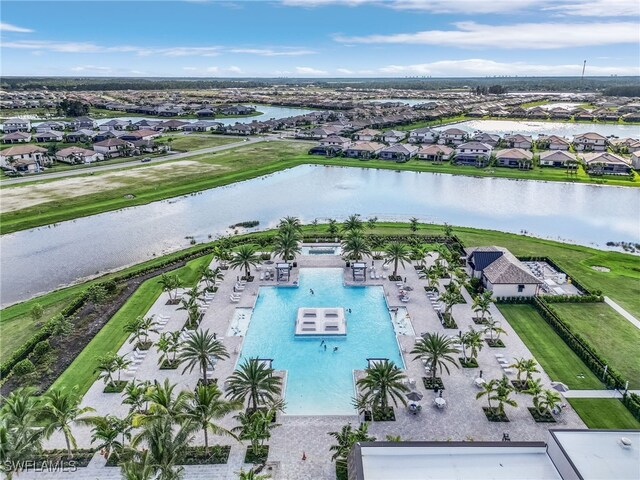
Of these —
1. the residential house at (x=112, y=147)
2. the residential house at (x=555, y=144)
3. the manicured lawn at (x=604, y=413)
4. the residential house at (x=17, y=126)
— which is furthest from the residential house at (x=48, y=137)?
the manicured lawn at (x=604, y=413)

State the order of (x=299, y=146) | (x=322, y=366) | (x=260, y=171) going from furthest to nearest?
(x=299, y=146), (x=260, y=171), (x=322, y=366)

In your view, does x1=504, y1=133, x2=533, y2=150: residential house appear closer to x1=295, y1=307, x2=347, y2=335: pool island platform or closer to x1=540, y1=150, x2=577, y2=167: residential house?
x1=540, y1=150, x2=577, y2=167: residential house

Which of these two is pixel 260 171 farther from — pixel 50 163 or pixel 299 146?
pixel 50 163

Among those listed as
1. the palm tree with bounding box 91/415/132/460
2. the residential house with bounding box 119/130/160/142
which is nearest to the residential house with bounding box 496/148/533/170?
the residential house with bounding box 119/130/160/142

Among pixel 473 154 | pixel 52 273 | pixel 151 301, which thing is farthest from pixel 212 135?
pixel 151 301

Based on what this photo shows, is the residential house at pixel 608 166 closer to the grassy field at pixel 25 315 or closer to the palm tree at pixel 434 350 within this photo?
the palm tree at pixel 434 350
